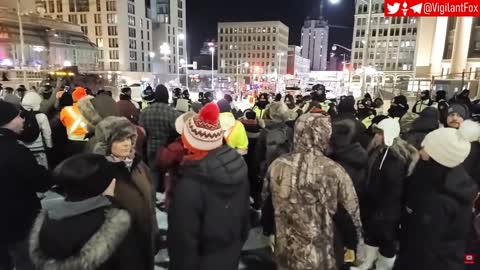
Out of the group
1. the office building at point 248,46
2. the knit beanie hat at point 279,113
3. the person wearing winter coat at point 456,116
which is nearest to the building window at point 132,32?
the office building at point 248,46

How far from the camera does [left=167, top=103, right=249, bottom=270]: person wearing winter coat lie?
8.00ft

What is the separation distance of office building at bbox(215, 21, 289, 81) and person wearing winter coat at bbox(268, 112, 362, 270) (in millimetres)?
125497

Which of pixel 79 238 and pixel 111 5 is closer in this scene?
pixel 79 238

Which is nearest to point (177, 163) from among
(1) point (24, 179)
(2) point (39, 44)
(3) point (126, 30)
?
(1) point (24, 179)

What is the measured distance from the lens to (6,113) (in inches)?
130

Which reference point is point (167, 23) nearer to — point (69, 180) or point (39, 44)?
point (39, 44)

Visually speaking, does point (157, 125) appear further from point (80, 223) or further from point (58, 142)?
point (80, 223)

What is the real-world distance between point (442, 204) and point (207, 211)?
1.96m

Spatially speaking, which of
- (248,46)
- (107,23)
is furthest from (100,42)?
(248,46)

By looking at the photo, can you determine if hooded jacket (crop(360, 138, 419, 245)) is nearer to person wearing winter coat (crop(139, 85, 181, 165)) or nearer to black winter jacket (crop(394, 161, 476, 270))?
black winter jacket (crop(394, 161, 476, 270))

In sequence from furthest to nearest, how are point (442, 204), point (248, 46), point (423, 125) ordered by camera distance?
point (248, 46)
point (423, 125)
point (442, 204)

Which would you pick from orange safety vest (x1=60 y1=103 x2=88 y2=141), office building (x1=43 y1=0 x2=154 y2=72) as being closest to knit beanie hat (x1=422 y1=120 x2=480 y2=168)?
orange safety vest (x1=60 y1=103 x2=88 y2=141)

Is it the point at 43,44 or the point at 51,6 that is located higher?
the point at 51,6

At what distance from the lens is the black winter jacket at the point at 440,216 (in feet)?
9.42
